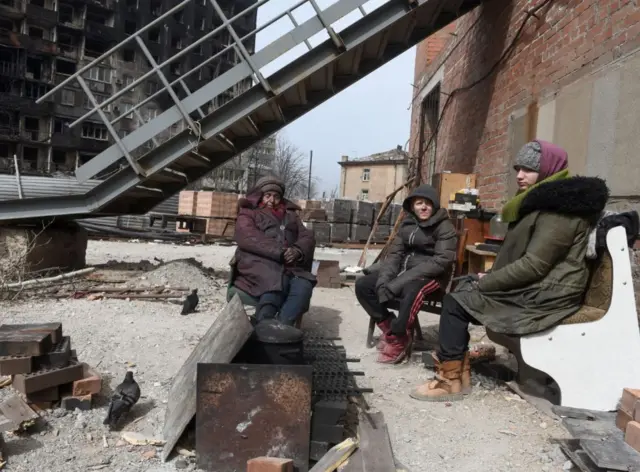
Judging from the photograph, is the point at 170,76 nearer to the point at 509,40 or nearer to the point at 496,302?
the point at 509,40

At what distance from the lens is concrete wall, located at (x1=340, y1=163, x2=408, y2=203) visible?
53750 millimetres

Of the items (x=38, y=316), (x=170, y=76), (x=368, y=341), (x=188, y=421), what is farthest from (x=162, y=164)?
(x=170, y=76)

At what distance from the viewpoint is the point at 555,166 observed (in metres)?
3.23

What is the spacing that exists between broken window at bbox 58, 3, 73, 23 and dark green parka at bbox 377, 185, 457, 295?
1707 inches

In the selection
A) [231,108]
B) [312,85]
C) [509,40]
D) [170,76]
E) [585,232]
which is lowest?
[585,232]

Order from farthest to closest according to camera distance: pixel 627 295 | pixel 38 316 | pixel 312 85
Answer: pixel 312 85, pixel 38 316, pixel 627 295

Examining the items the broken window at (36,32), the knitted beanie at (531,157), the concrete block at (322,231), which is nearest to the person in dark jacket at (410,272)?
the knitted beanie at (531,157)

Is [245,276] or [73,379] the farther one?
[245,276]

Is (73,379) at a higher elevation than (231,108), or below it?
below

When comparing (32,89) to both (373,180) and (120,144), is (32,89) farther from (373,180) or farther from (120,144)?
(120,144)

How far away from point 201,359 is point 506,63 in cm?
572

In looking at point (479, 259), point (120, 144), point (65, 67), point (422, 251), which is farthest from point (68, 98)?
point (422, 251)

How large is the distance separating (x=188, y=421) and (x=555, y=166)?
107 inches

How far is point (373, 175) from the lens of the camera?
55.9m
